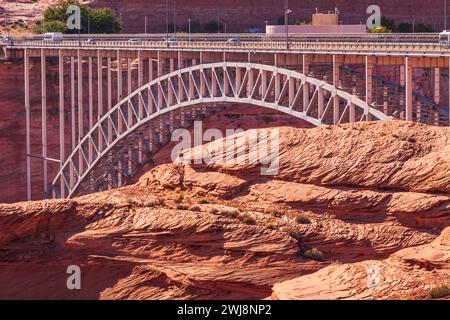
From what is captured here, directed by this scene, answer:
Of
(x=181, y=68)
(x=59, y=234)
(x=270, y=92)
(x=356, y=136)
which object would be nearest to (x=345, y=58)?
(x=270, y=92)

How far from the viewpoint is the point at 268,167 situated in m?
28.5

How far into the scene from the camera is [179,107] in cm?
5419

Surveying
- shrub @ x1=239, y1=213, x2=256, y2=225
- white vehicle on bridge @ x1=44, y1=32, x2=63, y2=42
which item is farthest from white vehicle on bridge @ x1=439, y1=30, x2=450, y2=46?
white vehicle on bridge @ x1=44, y1=32, x2=63, y2=42

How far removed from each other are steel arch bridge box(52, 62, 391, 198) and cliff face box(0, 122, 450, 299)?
12.4m

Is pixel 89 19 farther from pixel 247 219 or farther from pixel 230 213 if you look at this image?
pixel 247 219

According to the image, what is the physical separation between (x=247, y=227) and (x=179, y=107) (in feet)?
92.4

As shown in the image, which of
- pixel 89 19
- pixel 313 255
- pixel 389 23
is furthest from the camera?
pixel 389 23

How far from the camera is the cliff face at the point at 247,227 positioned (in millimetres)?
25953

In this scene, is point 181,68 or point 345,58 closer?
point 345,58

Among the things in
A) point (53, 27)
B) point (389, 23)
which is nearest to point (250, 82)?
point (53, 27)
